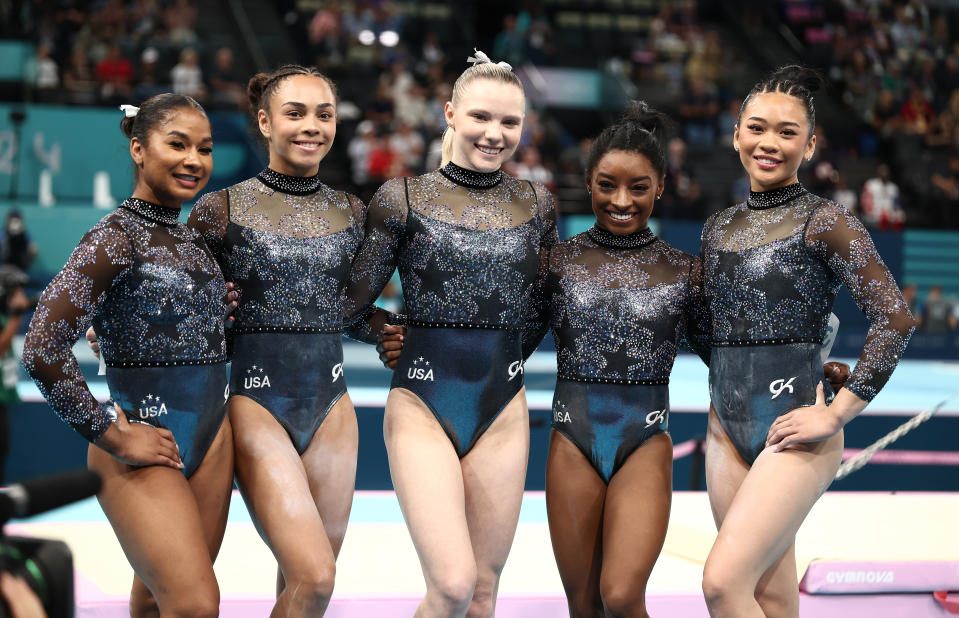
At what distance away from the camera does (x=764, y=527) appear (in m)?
2.89

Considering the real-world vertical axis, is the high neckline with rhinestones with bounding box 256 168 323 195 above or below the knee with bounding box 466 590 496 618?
above

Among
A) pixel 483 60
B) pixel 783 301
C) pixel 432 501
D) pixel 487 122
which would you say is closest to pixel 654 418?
pixel 783 301

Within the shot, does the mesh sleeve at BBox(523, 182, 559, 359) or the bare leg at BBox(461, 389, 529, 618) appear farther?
the mesh sleeve at BBox(523, 182, 559, 359)

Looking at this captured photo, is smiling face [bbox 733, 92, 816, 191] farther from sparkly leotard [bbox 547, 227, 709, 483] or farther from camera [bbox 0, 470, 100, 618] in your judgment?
camera [bbox 0, 470, 100, 618]

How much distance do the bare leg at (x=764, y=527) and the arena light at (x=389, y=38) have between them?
12.3 meters

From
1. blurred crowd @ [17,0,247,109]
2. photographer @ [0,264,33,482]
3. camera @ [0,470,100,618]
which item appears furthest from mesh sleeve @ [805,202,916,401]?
blurred crowd @ [17,0,247,109]

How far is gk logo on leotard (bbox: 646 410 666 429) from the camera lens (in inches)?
124

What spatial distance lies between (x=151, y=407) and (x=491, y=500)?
3.36 feet

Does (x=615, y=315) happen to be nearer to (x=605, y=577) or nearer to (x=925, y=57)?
(x=605, y=577)

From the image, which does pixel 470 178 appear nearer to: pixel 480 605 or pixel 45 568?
pixel 480 605

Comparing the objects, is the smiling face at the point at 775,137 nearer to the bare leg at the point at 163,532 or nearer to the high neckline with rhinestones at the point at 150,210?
the high neckline with rhinestones at the point at 150,210

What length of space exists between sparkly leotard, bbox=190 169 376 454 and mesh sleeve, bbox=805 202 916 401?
4.93ft

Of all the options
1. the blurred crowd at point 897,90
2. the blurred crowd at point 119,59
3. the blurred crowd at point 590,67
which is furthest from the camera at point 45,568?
the blurred crowd at point 897,90

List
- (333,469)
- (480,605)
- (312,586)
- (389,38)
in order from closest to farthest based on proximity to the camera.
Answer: (312,586) → (480,605) → (333,469) → (389,38)
